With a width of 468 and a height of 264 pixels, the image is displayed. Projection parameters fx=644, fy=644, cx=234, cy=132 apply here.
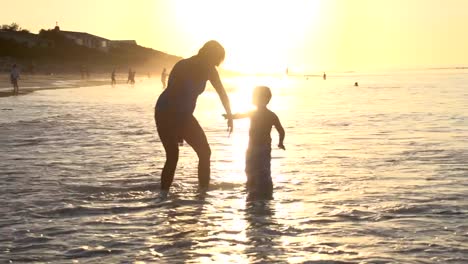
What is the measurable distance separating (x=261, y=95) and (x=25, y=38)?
12065 centimetres

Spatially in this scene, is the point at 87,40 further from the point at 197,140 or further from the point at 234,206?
the point at 234,206

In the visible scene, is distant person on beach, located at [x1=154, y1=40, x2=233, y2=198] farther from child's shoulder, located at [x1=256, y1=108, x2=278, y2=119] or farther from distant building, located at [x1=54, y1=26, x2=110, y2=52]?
distant building, located at [x1=54, y1=26, x2=110, y2=52]

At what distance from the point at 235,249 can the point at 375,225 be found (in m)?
1.65

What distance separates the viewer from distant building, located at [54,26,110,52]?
14000 cm

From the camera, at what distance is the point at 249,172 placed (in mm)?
8211

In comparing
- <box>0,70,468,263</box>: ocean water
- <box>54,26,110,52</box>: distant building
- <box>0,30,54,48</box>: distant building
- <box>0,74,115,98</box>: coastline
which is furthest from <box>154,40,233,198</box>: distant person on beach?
<box>54,26,110,52</box>: distant building

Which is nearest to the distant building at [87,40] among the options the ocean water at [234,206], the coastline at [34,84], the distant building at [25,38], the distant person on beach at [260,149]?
the distant building at [25,38]

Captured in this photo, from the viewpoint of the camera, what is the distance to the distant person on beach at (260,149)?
26.4 feet

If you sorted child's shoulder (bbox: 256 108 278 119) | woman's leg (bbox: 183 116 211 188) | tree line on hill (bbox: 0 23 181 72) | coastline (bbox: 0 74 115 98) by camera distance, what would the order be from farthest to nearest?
tree line on hill (bbox: 0 23 181 72), coastline (bbox: 0 74 115 98), child's shoulder (bbox: 256 108 278 119), woman's leg (bbox: 183 116 211 188)

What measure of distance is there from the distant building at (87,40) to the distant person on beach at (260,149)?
13470 cm

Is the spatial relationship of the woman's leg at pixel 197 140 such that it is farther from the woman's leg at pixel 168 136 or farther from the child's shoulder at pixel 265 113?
the child's shoulder at pixel 265 113

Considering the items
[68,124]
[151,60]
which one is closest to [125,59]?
[151,60]

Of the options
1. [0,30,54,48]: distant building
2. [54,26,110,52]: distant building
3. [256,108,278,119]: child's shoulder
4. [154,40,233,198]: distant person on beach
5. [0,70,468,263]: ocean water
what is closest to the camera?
[0,70,468,263]: ocean water

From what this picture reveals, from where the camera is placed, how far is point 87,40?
148m
